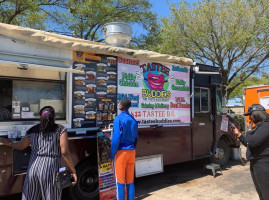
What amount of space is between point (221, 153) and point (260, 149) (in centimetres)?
430

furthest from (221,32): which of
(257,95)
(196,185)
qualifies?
(196,185)

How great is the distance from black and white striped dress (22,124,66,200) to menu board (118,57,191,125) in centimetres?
224

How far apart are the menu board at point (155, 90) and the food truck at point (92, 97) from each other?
20mm

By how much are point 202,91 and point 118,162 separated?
12.1 feet

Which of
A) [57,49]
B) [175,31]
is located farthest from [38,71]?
[175,31]

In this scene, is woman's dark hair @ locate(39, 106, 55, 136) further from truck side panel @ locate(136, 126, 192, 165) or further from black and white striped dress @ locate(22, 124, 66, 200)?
truck side panel @ locate(136, 126, 192, 165)

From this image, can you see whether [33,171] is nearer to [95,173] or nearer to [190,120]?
[95,173]

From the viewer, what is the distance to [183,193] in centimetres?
496

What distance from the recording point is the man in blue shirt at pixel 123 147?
12.3 feet

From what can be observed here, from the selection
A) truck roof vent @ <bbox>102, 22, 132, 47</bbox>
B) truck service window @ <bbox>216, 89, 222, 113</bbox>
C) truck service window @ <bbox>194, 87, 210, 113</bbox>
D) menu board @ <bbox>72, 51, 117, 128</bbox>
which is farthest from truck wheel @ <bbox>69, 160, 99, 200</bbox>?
truck service window @ <bbox>216, 89, 222, 113</bbox>

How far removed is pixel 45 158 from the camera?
2.66m

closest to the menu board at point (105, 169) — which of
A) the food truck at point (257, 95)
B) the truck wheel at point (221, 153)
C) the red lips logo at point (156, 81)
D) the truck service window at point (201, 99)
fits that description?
the red lips logo at point (156, 81)

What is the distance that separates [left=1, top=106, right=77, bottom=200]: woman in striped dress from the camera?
2.61m

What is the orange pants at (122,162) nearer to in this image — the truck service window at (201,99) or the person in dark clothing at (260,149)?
the person in dark clothing at (260,149)
